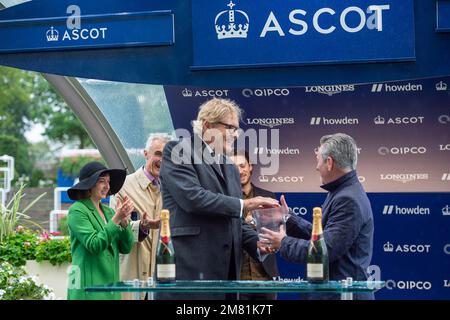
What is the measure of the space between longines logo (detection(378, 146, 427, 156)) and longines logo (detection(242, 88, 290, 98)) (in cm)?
74

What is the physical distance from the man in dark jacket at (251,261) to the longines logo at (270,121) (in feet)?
0.93

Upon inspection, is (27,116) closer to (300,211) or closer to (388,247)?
(300,211)

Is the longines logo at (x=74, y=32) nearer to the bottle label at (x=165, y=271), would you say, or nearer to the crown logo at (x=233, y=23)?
the crown logo at (x=233, y=23)

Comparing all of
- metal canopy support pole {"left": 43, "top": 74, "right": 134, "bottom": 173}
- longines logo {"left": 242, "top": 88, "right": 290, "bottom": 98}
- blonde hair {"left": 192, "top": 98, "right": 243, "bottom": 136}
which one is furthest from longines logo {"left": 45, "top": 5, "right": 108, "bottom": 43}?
metal canopy support pole {"left": 43, "top": 74, "right": 134, "bottom": 173}

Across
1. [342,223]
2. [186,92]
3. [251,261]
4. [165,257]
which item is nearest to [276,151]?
[186,92]

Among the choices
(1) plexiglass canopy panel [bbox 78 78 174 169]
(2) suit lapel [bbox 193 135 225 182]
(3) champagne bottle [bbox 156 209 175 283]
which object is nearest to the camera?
(3) champagne bottle [bbox 156 209 175 283]

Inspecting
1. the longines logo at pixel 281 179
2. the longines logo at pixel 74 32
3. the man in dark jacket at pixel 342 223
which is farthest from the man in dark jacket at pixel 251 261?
the longines logo at pixel 74 32

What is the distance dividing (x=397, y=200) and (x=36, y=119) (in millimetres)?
33449

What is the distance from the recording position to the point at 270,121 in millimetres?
6953

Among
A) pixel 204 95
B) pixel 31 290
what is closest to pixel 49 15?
pixel 204 95

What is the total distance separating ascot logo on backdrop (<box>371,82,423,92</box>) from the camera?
6.68 metres

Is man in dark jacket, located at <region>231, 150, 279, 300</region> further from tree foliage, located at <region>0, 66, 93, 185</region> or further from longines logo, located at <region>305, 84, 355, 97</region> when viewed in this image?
tree foliage, located at <region>0, 66, 93, 185</region>

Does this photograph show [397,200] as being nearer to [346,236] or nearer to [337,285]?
[346,236]

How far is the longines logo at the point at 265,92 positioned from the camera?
22.7 feet
